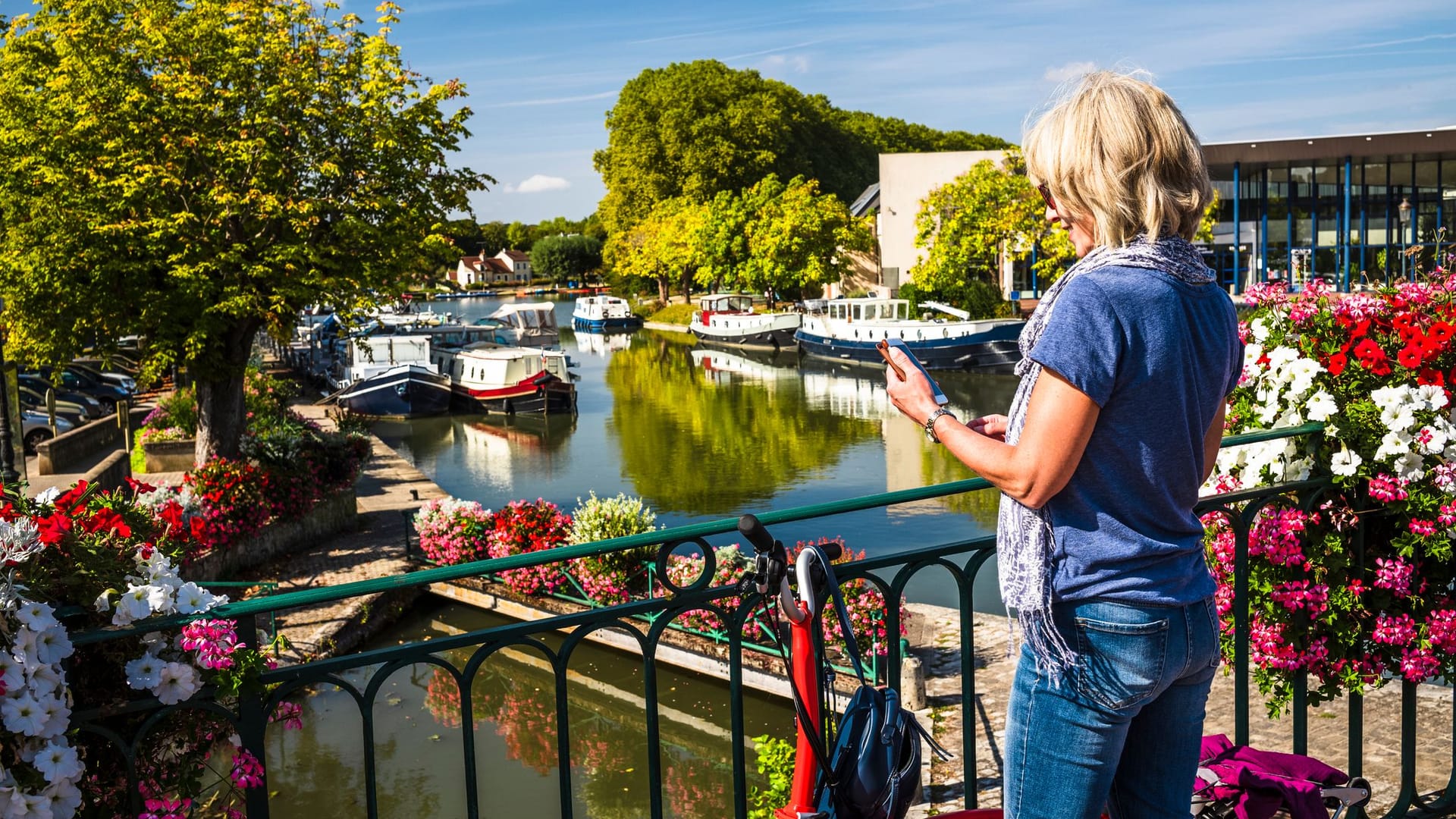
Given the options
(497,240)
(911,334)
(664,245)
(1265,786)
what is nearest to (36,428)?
(1265,786)

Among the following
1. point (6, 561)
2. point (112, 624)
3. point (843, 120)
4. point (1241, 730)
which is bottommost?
point (1241, 730)

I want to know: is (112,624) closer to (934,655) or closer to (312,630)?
(934,655)

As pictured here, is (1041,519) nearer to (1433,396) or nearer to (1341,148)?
(1433,396)

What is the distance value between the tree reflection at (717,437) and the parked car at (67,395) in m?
12.4

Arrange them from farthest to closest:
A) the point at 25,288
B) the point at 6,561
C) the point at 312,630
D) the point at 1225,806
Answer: the point at 25,288, the point at 312,630, the point at 1225,806, the point at 6,561

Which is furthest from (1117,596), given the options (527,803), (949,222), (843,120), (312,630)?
(843,120)

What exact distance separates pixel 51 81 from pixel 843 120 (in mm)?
80982

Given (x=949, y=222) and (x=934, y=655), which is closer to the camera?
(x=934, y=655)

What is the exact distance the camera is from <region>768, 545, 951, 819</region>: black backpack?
2105mm

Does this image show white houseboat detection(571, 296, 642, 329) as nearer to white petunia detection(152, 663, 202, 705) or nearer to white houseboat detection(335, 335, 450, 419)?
white houseboat detection(335, 335, 450, 419)

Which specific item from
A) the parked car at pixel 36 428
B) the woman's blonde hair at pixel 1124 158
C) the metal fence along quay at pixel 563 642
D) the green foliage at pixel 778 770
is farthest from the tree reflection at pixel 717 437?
the woman's blonde hair at pixel 1124 158

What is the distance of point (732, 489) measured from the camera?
943 inches

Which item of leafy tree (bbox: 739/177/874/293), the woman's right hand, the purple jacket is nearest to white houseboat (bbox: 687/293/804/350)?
leafy tree (bbox: 739/177/874/293)

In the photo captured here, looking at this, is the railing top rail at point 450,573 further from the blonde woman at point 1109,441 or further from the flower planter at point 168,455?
the flower planter at point 168,455
